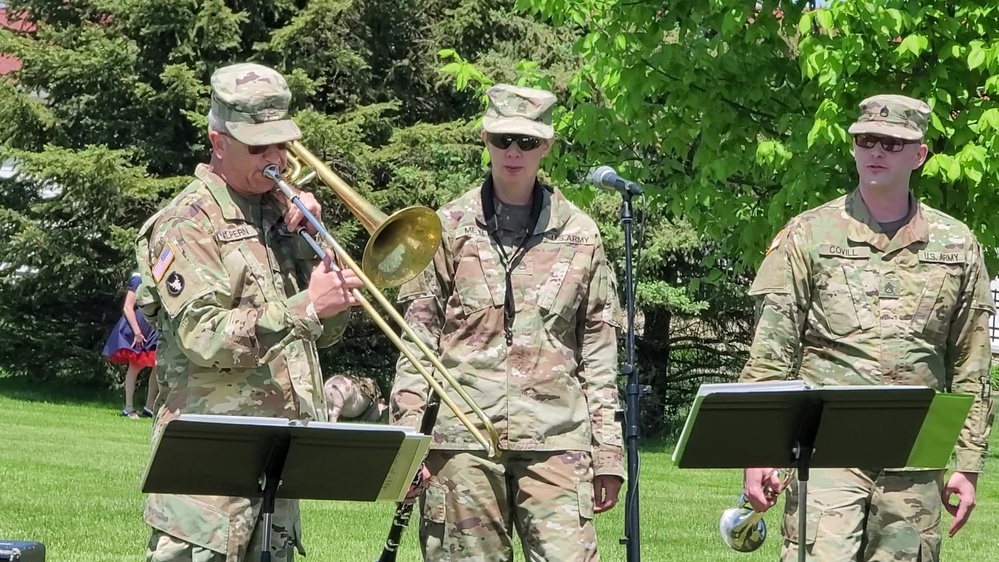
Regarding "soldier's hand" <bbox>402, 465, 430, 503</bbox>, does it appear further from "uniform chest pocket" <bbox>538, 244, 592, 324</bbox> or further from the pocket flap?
the pocket flap

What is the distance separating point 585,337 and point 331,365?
14.8 metres

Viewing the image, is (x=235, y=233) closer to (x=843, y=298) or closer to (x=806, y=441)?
(x=806, y=441)

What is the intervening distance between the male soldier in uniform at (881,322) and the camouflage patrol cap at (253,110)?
2.05 meters

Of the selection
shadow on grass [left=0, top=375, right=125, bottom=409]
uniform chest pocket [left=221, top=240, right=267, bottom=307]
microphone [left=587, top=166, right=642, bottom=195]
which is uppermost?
uniform chest pocket [left=221, top=240, right=267, bottom=307]

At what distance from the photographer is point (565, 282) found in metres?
5.46

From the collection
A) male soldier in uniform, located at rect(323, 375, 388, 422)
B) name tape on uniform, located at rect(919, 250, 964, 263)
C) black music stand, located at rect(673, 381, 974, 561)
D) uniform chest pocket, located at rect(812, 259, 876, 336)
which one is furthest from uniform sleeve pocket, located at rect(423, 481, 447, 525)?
male soldier in uniform, located at rect(323, 375, 388, 422)

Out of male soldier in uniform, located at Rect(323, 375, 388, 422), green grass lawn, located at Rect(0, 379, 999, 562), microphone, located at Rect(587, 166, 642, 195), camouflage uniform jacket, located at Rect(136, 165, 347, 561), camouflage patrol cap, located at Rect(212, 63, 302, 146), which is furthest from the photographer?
male soldier in uniform, located at Rect(323, 375, 388, 422)

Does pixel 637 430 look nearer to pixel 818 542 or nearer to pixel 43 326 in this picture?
pixel 818 542

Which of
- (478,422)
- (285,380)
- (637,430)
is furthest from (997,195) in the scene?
(285,380)

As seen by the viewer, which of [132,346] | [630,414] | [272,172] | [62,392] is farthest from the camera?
[62,392]

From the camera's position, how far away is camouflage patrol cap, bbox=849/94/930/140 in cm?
547

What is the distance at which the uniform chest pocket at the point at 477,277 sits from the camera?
17.8 feet

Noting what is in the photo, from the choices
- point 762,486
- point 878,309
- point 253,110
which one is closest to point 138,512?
point 762,486

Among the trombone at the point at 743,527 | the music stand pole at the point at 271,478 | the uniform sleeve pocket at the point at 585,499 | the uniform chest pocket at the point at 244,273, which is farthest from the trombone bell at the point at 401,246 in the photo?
the trombone at the point at 743,527
